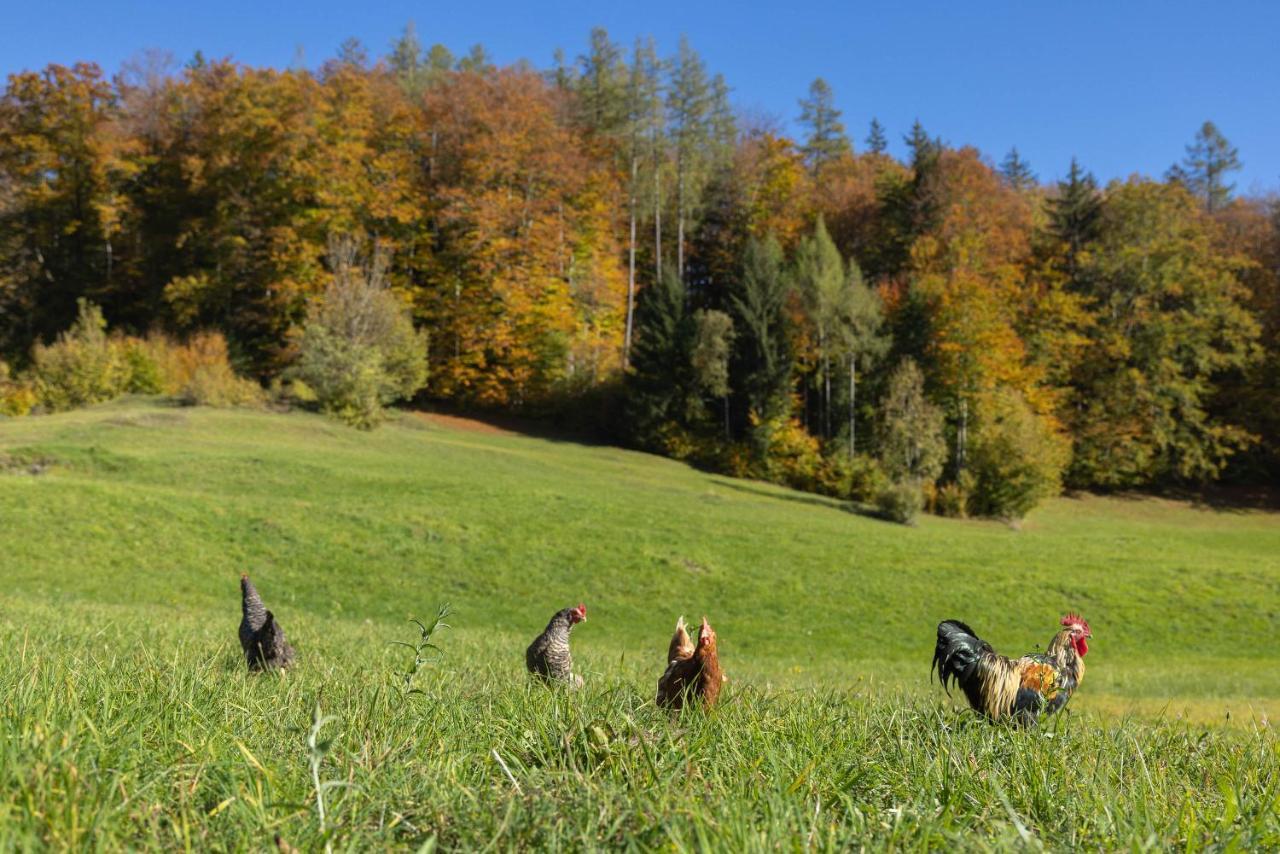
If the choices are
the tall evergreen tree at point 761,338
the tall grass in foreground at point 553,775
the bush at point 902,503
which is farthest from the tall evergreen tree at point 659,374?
the tall grass in foreground at point 553,775

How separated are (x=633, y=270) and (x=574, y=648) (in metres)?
43.2

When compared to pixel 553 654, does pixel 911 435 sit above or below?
above

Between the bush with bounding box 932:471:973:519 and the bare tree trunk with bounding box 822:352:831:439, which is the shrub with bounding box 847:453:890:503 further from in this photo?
the bare tree trunk with bounding box 822:352:831:439

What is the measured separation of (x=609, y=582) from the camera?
18016 mm

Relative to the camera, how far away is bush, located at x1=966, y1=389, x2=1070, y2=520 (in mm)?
35406

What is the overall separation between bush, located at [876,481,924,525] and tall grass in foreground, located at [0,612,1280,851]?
Answer: 2824 centimetres

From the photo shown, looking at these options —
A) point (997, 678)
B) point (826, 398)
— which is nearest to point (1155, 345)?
point (826, 398)

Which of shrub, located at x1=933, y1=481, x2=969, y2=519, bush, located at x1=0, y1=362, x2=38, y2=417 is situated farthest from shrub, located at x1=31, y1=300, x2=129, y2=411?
shrub, located at x1=933, y1=481, x2=969, y2=519

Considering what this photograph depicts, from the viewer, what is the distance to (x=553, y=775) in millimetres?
2018

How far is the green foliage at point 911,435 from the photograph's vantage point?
117ft

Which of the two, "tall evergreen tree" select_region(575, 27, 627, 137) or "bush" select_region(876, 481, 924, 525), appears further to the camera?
"tall evergreen tree" select_region(575, 27, 627, 137)

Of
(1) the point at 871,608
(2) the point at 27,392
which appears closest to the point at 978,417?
(1) the point at 871,608

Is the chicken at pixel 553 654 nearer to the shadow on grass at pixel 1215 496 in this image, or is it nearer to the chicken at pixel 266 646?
the chicken at pixel 266 646

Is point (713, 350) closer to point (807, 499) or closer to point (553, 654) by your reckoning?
point (807, 499)
